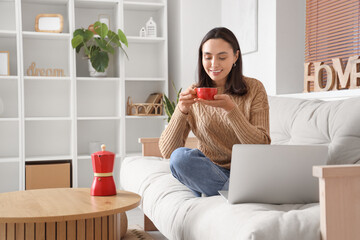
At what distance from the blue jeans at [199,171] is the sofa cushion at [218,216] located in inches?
3.0

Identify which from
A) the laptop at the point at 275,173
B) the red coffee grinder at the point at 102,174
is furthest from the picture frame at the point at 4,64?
the laptop at the point at 275,173

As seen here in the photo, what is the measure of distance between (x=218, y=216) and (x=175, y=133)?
63cm

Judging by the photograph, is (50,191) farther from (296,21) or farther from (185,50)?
(185,50)

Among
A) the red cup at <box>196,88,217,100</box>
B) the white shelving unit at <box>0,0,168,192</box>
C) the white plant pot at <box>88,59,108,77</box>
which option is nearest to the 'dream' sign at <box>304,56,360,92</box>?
the red cup at <box>196,88,217,100</box>

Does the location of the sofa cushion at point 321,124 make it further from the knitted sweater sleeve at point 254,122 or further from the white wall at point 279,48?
the white wall at point 279,48

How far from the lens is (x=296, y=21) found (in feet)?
11.1

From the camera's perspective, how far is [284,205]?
158 centimetres

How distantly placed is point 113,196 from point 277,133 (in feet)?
2.96

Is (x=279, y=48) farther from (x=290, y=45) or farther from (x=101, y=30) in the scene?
(x=101, y=30)

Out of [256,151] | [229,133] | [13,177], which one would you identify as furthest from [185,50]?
[256,151]

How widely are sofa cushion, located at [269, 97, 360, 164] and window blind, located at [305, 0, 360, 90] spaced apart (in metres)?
0.83

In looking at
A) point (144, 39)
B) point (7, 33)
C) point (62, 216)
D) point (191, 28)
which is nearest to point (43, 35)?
point (7, 33)

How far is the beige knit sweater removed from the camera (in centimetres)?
197

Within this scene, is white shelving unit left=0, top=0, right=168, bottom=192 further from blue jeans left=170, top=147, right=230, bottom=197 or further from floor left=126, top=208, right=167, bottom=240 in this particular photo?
blue jeans left=170, top=147, right=230, bottom=197
